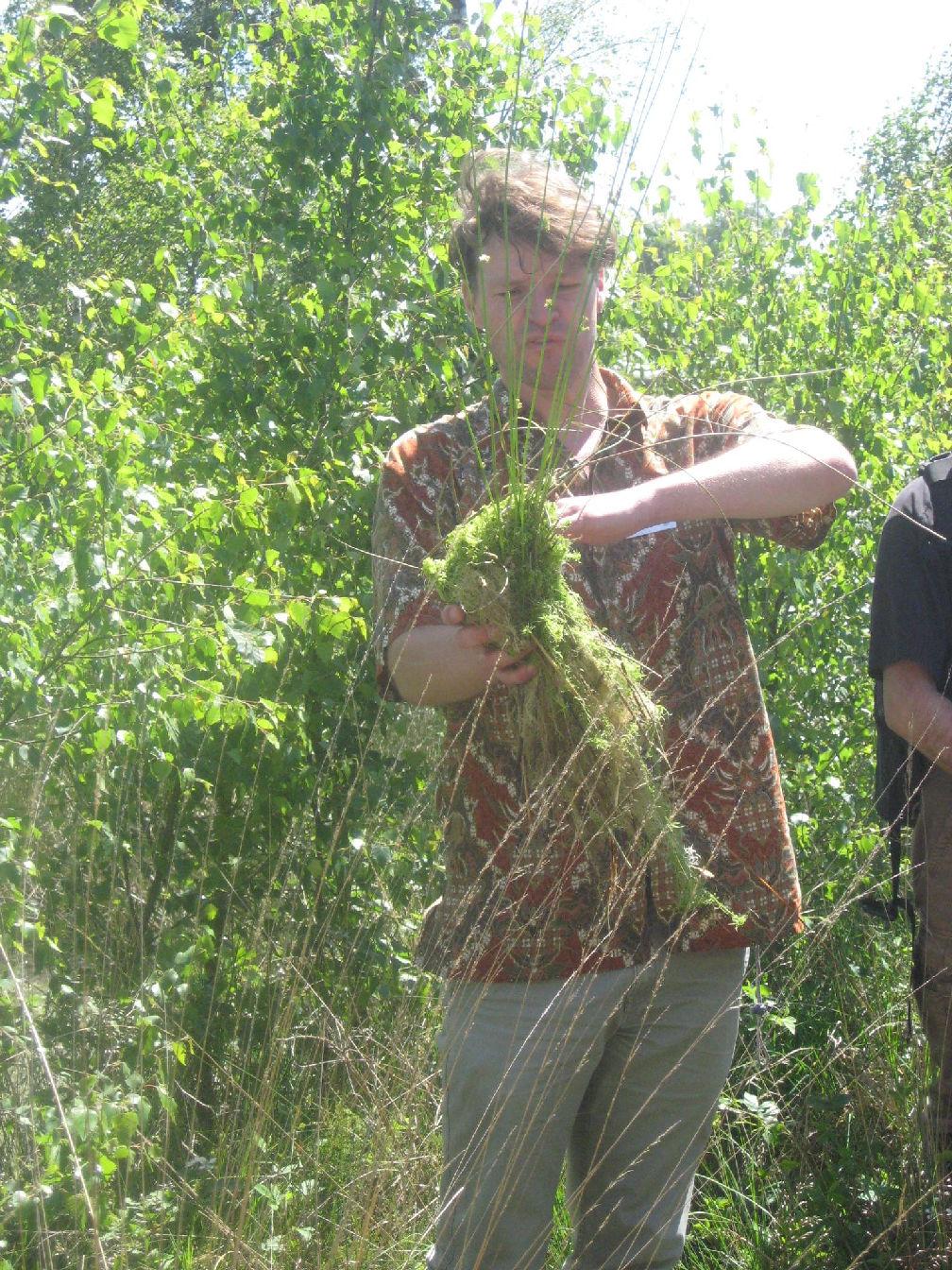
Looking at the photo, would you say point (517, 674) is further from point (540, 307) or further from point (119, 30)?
point (119, 30)

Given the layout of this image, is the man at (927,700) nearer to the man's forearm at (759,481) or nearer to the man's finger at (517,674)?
the man's forearm at (759,481)

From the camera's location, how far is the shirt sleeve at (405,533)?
6.91 feet

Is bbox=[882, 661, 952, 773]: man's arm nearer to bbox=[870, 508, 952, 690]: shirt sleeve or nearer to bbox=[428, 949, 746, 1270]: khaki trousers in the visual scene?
bbox=[870, 508, 952, 690]: shirt sleeve

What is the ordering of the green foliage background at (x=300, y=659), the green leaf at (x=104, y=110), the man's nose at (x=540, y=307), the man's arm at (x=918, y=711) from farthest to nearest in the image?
1. the green leaf at (x=104, y=110)
2. the man's arm at (x=918, y=711)
3. the green foliage background at (x=300, y=659)
4. the man's nose at (x=540, y=307)

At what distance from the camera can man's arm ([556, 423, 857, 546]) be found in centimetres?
195

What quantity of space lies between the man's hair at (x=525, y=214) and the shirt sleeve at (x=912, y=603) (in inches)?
32.4

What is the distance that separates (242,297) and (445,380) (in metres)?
0.55

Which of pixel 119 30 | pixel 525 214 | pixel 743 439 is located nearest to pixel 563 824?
pixel 743 439

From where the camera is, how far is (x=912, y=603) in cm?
265

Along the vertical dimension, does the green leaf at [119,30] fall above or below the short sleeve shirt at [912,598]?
above

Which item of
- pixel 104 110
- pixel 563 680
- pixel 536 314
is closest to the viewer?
pixel 563 680

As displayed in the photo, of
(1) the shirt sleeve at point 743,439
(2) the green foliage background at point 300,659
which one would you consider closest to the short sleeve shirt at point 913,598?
(2) the green foliage background at point 300,659

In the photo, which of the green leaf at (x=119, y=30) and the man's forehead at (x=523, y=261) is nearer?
the man's forehead at (x=523, y=261)

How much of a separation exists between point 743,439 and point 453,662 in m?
0.58
